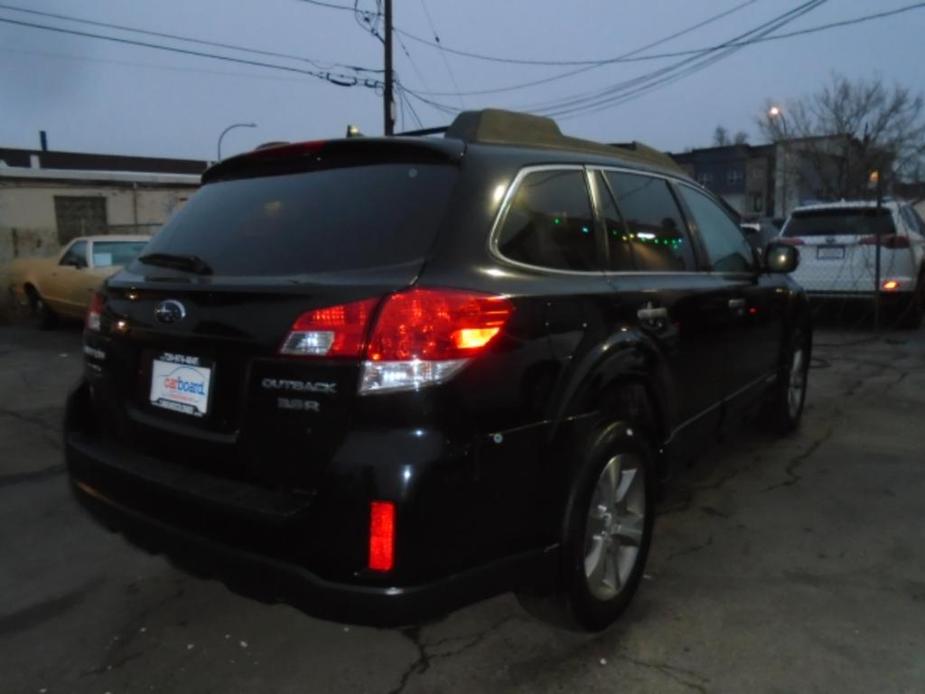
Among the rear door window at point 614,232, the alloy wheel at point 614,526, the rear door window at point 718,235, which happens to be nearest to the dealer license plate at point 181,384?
the alloy wheel at point 614,526

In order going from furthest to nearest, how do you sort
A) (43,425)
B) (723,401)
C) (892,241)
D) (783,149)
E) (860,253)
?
(783,149) → (860,253) → (892,241) → (43,425) → (723,401)

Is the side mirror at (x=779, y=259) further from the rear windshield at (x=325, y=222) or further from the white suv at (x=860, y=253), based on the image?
the white suv at (x=860, y=253)

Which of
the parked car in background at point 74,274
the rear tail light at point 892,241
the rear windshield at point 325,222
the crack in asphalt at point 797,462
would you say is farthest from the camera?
the parked car in background at point 74,274

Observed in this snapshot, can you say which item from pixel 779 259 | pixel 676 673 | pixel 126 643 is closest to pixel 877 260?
→ pixel 779 259

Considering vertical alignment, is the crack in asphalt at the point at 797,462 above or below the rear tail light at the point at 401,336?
below

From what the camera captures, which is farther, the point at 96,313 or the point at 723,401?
the point at 723,401

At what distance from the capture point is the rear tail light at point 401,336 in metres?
2.08

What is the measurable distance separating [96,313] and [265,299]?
103 centimetres

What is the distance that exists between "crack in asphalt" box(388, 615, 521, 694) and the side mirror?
2.91 meters

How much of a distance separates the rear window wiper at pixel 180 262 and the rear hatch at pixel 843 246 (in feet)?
28.8

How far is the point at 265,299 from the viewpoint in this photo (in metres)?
2.25

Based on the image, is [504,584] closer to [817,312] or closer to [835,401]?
[835,401]

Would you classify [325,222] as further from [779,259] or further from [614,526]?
[779,259]

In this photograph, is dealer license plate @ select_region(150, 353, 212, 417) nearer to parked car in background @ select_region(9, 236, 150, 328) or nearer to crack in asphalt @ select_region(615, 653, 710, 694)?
crack in asphalt @ select_region(615, 653, 710, 694)
